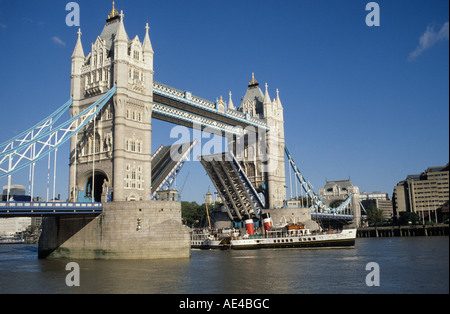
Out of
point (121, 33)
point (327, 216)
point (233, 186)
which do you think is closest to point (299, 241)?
point (233, 186)

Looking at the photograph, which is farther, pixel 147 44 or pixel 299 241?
pixel 299 241

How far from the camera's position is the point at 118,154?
45250 millimetres

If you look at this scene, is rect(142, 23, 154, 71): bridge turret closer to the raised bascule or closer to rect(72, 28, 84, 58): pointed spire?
the raised bascule

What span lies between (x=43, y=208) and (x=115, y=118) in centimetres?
1270

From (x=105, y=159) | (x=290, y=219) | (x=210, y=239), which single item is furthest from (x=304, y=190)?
(x=105, y=159)

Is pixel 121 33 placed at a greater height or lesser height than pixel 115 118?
greater

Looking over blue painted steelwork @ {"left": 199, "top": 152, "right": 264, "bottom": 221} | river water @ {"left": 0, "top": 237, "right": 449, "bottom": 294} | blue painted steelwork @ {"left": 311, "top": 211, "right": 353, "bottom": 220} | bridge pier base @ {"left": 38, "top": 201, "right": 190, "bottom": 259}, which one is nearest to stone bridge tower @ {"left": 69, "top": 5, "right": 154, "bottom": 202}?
bridge pier base @ {"left": 38, "top": 201, "right": 190, "bottom": 259}

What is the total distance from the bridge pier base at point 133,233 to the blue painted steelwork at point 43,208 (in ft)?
5.80

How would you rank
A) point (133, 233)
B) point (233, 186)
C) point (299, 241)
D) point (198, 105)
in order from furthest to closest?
point (233, 186) → point (198, 105) → point (299, 241) → point (133, 233)

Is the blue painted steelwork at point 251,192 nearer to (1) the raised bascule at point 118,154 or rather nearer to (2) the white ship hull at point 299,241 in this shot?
(1) the raised bascule at point 118,154

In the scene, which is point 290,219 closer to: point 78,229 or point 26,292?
point 78,229

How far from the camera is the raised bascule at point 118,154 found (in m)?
40.9

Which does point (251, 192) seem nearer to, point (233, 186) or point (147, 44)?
point (233, 186)

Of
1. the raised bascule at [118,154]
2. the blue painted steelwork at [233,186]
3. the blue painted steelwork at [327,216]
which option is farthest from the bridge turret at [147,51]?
the blue painted steelwork at [327,216]
